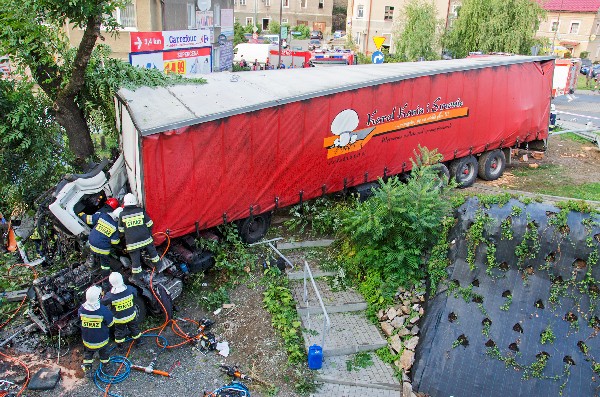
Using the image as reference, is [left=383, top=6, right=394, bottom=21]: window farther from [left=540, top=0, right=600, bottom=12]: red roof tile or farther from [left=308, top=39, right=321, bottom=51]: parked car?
[left=540, top=0, right=600, bottom=12]: red roof tile

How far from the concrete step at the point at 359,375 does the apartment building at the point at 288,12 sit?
5484 centimetres

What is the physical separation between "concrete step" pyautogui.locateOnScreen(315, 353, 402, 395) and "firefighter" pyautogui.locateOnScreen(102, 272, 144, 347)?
110 inches

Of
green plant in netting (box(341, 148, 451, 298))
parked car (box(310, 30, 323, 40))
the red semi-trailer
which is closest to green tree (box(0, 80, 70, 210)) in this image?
the red semi-trailer

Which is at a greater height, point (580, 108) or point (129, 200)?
point (129, 200)

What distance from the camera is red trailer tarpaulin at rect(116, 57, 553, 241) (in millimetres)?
8055

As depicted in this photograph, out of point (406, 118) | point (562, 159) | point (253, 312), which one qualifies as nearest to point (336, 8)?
point (562, 159)

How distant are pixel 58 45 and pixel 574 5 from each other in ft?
152

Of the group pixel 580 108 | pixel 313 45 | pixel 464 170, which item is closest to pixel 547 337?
pixel 464 170

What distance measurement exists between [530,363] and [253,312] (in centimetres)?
413

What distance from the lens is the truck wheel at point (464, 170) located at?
41.1 ft

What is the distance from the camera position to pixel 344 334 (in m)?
7.67

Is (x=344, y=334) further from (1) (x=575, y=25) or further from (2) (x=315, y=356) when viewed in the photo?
(1) (x=575, y=25)

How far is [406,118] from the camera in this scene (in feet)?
35.7

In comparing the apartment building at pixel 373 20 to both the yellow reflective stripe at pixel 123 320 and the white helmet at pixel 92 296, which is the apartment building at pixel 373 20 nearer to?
the yellow reflective stripe at pixel 123 320
